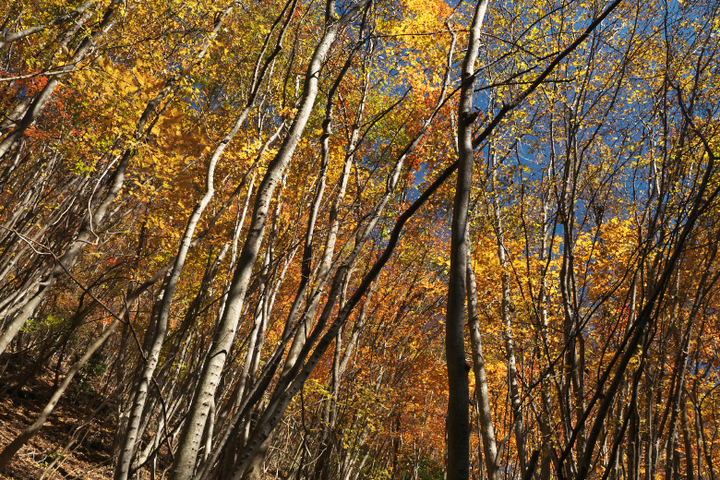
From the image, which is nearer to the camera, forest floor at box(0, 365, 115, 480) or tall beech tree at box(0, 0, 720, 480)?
tall beech tree at box(0, 0, 720, 480)

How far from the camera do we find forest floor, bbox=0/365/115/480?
663cm

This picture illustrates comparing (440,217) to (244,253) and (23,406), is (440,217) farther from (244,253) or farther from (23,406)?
(23,406)

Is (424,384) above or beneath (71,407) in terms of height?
above

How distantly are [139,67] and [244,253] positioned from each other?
7.35 m

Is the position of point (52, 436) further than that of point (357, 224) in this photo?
Yes

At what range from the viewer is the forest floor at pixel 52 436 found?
663 cm

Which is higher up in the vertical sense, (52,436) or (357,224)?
(357,224)

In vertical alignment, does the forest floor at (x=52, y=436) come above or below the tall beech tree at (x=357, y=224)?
below

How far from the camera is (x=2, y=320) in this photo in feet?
19.2

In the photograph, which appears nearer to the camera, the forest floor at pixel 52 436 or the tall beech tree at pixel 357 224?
the tall beech tree at pixel 357 224

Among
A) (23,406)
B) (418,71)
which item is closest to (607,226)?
(418,71)

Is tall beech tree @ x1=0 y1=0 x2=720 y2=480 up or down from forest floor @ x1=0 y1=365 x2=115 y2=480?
up

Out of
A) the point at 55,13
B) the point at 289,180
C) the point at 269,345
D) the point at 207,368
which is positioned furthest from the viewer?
the point at 269,345

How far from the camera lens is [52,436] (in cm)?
881
